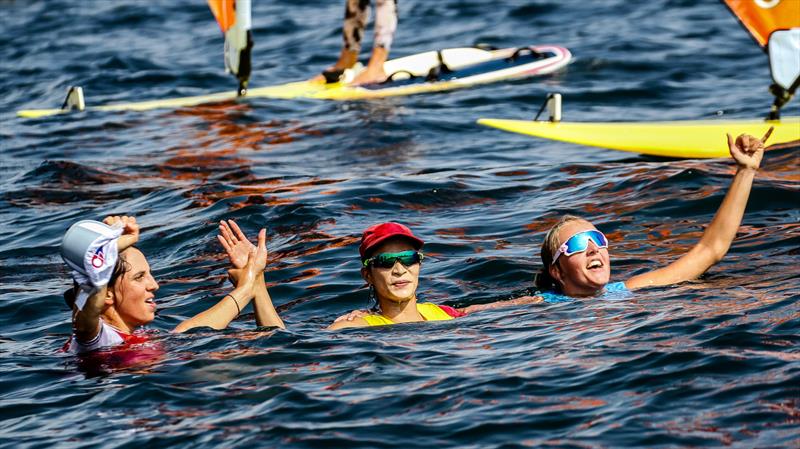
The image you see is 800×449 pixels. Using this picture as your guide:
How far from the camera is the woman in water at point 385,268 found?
6773mm

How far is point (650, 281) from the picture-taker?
758cm

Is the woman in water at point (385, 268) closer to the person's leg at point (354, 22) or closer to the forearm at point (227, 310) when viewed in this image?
the forearm at point (227, 310)

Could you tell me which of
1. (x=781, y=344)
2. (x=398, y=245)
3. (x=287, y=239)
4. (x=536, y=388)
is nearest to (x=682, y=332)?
(x=781, y=344)

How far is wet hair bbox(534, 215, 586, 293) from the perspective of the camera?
7465mm

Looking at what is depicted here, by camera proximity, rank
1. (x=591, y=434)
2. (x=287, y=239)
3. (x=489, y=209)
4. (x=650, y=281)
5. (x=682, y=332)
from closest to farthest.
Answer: (x=591, y=434)
(x=682, y=332)
(x=650, y=281)
(x=287, y=239)
(x=489, y=209)

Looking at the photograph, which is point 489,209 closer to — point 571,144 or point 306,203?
point 306,203

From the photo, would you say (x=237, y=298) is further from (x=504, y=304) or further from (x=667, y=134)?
(x=667, y=134)

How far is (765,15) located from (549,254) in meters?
5.17

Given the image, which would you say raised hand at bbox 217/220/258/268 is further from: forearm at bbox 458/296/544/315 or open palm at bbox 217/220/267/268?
forearm at bbox 458/296/544/315

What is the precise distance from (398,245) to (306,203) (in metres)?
4.22

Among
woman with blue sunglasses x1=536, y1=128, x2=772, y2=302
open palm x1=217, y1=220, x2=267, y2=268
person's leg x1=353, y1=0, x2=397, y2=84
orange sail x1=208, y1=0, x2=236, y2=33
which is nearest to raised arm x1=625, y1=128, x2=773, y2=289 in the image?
woman with blue sunglasses x1=536, y1=128, x2=772, y2=302

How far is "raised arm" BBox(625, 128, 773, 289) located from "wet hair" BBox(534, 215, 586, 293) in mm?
440

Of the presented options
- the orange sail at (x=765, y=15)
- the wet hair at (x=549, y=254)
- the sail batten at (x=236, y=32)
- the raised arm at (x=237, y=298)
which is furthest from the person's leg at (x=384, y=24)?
the raised arm at (x=237, y=298)

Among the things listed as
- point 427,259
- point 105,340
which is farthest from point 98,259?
point 427,259
